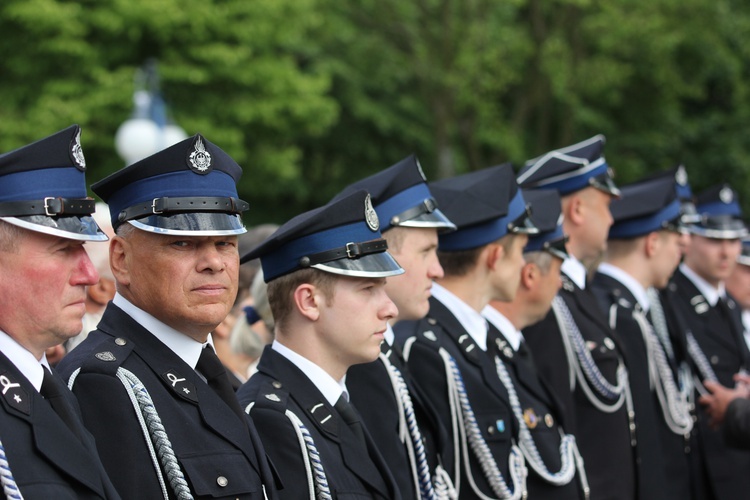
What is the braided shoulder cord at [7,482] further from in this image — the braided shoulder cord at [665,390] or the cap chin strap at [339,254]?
the braided shoulder cord at [665,390]

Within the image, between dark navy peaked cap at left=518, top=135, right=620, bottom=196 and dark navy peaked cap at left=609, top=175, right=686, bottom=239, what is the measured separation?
49 centimetres

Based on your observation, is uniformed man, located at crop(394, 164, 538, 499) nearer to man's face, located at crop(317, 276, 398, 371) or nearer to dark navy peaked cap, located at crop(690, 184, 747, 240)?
man's face, located at crop(317, 276, 398, 371)

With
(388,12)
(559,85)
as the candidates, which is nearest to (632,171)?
(559,85)

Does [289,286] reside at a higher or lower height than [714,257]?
lower

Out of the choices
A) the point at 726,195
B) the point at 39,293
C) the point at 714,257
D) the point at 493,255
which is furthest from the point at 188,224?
the point at 726,195

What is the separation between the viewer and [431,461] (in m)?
4.79

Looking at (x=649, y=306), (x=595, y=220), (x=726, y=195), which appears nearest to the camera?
(x=595, y=220)

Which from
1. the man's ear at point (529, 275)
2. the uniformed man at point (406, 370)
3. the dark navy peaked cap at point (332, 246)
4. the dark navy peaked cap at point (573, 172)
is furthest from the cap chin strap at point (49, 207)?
the dark navy peaked cap at point (573, 172)

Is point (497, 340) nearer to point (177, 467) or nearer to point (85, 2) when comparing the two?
point (177, 467)

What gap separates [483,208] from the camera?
5.42 m

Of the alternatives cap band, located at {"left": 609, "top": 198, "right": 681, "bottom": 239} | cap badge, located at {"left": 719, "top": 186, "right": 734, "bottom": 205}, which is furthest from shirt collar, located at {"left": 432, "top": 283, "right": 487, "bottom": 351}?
cap badge, located at {"left": 719, "top": 186, "right": 734, "bottom": 205}

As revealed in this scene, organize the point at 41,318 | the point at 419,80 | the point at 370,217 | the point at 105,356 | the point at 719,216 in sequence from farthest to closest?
the point at 419,80 < the point at 719,216 < the point at 370,217 < the point at 105,356 < the point at 41,318

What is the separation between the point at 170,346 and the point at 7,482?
0.81 m

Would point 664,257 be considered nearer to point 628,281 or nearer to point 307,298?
point 628,281
